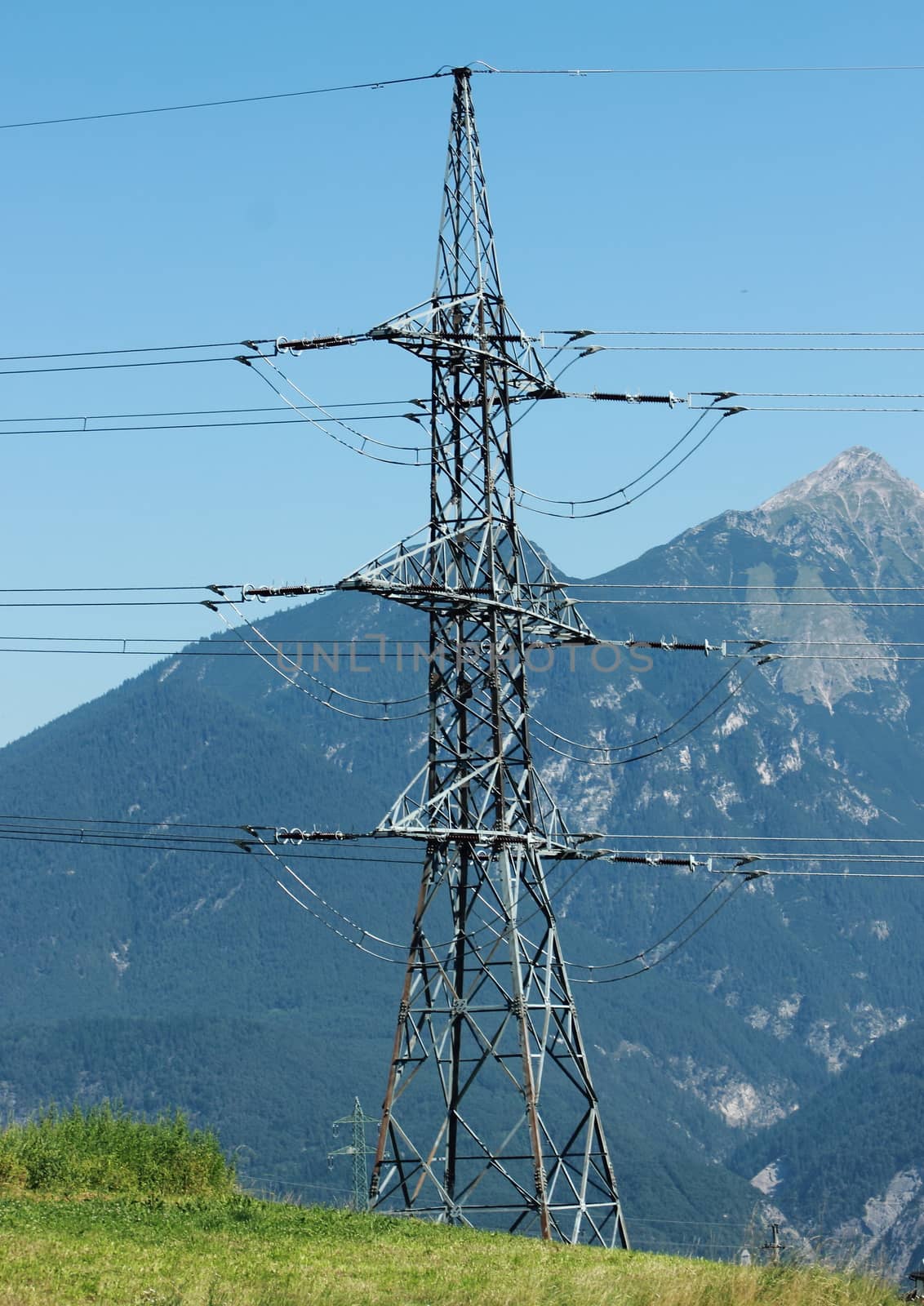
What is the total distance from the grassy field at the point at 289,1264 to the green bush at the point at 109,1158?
12 centimetres

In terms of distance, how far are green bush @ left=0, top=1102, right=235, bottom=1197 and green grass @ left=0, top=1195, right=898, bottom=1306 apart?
18.0 feet

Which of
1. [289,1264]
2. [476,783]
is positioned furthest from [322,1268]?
[476,783]

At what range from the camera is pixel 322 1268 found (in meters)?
35.8

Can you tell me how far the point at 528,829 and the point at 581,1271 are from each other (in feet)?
44.8

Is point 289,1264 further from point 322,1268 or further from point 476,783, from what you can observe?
point 476,783

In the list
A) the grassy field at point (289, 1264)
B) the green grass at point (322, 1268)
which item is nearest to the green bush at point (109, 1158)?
the grassy field at point (289, 1264)

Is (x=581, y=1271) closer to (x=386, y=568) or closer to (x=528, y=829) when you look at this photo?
(x=528, y=829)

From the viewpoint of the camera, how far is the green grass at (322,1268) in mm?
32719

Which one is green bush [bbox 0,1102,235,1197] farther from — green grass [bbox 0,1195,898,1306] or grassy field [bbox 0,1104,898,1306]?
green grass [bbox 0,1195,898,1306]

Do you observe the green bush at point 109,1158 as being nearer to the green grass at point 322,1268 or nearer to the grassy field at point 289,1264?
the grassy field at point 289,1264

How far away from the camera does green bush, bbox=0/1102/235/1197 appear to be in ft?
161

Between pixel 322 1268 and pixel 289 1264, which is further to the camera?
pixel 289 1264

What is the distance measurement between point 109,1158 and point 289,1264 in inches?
668

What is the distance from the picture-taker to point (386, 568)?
4681 centimetres
